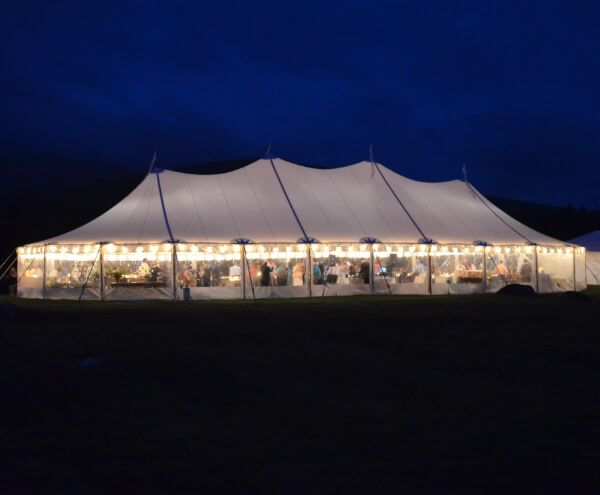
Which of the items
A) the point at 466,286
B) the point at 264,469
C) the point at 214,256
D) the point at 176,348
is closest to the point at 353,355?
the point at 176,348

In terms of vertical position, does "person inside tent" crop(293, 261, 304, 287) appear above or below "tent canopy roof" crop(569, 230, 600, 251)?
below

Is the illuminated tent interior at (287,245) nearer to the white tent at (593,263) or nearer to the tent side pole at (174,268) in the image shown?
the tent side pole at (174,268)

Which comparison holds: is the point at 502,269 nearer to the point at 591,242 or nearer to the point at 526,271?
the point at 526,271

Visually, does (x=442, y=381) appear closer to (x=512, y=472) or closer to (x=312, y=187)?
(x=512, y=472)

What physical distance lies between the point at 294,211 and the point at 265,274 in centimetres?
198

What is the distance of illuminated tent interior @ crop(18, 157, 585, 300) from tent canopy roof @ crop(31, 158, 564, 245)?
42 mm

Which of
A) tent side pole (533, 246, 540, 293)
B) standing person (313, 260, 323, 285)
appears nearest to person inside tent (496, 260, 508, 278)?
tent side pole (533, 246, 540, 293)

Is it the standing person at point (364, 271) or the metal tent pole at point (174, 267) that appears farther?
the standing person at point (364, 271)

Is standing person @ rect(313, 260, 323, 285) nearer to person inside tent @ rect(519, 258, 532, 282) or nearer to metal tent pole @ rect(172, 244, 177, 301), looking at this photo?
metal tent pole @ rect(172, 244, 177, 301)

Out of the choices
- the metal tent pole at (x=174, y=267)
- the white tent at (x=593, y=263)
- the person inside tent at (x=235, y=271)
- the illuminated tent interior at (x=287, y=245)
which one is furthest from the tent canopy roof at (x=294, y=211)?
the white tent at (x=593, y=263)

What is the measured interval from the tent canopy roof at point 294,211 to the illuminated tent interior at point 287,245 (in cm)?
4

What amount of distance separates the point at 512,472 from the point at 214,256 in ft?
44.1

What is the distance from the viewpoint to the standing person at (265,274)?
16.9 m

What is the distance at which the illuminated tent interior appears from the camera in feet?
53.5
